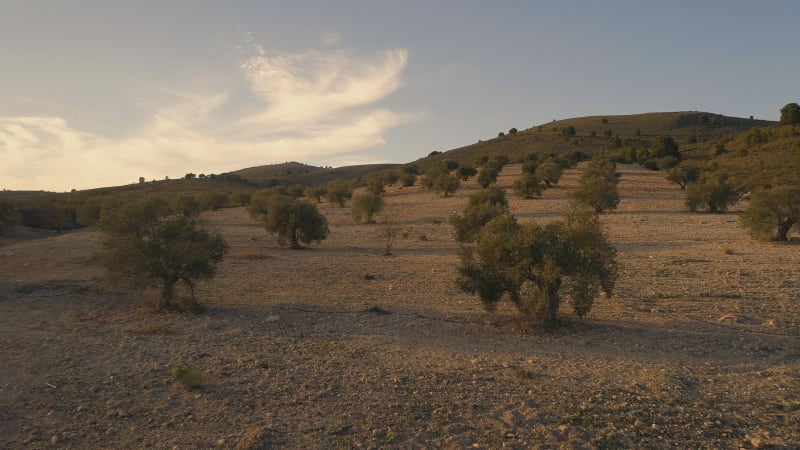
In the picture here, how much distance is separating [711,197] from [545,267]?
97.9ft

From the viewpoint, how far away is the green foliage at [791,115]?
7544 centimetres

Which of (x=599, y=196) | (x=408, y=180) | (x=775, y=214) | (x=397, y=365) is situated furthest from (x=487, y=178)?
(x=397, y=365)

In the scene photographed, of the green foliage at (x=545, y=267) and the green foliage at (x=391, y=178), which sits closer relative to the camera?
the green foliage at (x=545, y=267)

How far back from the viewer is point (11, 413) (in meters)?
7.14

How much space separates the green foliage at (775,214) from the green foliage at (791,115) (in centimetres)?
6684

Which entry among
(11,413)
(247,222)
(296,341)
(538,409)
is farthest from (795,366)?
(247,222)

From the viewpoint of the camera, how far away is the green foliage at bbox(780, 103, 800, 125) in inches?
2970

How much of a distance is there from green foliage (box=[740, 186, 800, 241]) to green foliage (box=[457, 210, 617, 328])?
→ 588 inches

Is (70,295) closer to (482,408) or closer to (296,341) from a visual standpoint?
(296,341)

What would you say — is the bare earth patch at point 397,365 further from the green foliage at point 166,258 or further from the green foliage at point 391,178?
the green foliage at point 391,178

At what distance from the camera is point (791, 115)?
248 feet

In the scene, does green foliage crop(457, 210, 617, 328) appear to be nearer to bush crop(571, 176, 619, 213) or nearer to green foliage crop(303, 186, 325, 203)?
bush crop(571, 176, 619, 213)

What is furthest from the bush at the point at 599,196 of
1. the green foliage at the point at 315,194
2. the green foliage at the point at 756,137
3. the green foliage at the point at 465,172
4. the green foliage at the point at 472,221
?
the green foliage at the point at 756,137

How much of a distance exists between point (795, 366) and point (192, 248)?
1253 cm
